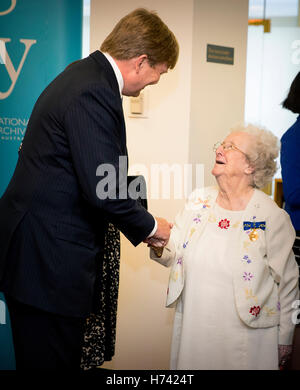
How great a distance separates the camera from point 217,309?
202cm

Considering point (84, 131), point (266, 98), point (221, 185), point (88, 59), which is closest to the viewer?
point (84, 131)

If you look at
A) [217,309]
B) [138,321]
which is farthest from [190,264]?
[138,321]

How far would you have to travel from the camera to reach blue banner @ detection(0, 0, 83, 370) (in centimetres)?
243

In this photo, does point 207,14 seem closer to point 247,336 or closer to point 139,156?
point 139,156

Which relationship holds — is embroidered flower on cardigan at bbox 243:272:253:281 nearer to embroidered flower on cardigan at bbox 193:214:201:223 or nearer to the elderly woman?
the elderly woman

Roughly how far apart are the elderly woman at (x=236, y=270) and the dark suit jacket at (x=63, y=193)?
Answer: 64cm

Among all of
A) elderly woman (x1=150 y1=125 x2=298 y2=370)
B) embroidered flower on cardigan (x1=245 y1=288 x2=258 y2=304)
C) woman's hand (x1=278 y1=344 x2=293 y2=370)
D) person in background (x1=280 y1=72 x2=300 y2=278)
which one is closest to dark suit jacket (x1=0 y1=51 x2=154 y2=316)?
elderly woman (x1=150 y1=125 x2=298 y2=370)

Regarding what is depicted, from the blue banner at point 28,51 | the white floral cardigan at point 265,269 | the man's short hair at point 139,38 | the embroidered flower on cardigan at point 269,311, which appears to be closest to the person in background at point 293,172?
the white floral cardigan at point 265,269

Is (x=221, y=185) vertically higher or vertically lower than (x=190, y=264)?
higher

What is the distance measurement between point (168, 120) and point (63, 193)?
137cm

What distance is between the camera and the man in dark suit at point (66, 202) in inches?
55.9

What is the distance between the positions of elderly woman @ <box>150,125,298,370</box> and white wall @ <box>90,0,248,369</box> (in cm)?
59

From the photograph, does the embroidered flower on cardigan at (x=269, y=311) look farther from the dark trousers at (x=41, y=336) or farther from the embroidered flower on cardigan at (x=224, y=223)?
the dark trousers at (x=41, y=336)

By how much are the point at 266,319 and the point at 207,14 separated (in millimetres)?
1807
